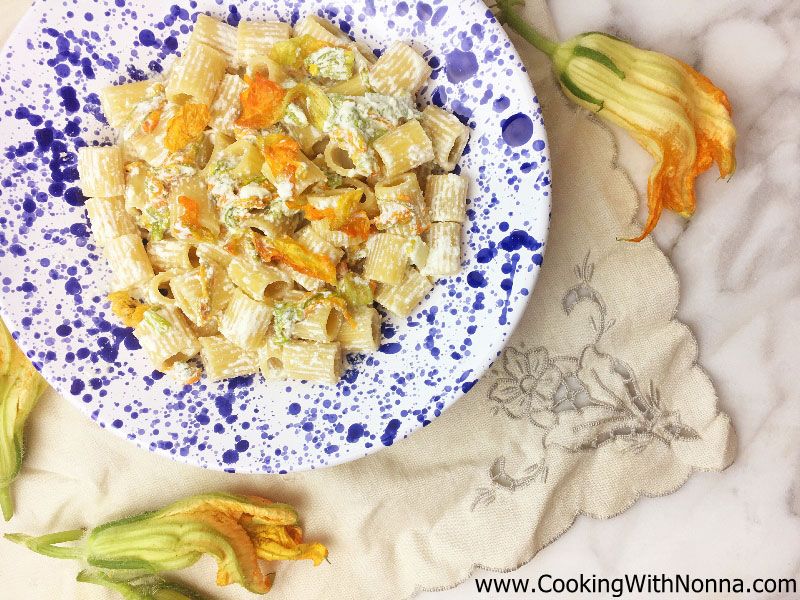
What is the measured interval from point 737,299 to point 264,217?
1.19m

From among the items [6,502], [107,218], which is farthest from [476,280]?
[6,502]

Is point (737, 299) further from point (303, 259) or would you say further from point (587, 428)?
point (303, 259)

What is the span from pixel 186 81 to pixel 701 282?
1321 millimetres

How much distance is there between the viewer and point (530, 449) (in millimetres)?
1688

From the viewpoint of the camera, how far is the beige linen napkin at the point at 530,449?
164cm

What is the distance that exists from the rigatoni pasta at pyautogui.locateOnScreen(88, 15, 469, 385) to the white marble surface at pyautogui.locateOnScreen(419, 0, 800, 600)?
555 millimetres

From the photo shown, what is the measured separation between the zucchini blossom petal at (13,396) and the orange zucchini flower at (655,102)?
1.49 meters

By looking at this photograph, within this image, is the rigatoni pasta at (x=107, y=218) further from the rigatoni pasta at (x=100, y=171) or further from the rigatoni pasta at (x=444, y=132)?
the rigatoni pasta at (x=444, y=132)

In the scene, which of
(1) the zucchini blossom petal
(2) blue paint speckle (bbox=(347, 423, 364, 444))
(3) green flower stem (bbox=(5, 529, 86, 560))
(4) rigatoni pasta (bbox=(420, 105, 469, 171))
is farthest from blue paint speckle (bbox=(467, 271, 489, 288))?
(3) green flower stem (bbox=(5, 529, 86, 560))

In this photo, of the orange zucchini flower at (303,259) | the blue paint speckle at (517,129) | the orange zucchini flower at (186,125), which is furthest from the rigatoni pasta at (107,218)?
the blue paint speckle at (517,129)

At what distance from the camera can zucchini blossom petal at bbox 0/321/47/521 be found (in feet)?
5.59

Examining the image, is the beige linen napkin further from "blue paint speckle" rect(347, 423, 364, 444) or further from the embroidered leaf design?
"blue paint speckle" rect(347, 423, 364, 444)

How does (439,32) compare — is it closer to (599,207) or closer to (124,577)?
(599,207)

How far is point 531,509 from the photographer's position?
66.4 inches
